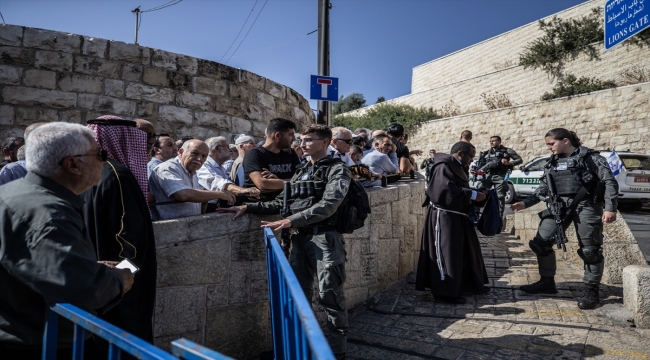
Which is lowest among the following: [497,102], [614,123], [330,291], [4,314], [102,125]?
[330,291]

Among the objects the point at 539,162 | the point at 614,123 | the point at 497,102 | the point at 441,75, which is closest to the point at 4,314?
the point at 539,162

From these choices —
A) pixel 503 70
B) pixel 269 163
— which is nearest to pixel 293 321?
pixel 269 163

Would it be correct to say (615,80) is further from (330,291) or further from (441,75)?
(330,291)

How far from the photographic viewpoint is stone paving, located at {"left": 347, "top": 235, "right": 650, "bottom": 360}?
373cm

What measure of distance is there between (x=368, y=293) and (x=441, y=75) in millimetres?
28258

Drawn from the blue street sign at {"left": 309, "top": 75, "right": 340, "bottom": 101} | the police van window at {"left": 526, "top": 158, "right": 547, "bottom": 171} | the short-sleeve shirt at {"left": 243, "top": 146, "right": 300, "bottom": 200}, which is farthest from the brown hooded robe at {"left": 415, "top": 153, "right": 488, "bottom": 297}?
the police van window at {"left": 526, "top": 158, "right": 547, "bottom": 171}

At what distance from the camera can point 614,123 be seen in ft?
56.0

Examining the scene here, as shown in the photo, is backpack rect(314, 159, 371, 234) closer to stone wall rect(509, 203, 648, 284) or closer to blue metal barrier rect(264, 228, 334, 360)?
blue metal barrier rect(264, 228, 334, 360)

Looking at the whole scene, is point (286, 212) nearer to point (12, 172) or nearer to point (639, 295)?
point (12, 172)

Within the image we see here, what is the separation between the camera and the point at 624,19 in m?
6.55

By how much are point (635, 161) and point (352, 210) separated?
11.8 metres

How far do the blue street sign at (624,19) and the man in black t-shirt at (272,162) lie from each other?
4936 mm

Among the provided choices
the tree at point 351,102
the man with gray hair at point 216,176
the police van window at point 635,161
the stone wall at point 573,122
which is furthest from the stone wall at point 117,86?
the tree at point 351,102

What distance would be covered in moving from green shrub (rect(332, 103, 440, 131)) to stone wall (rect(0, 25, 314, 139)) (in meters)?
17.8
